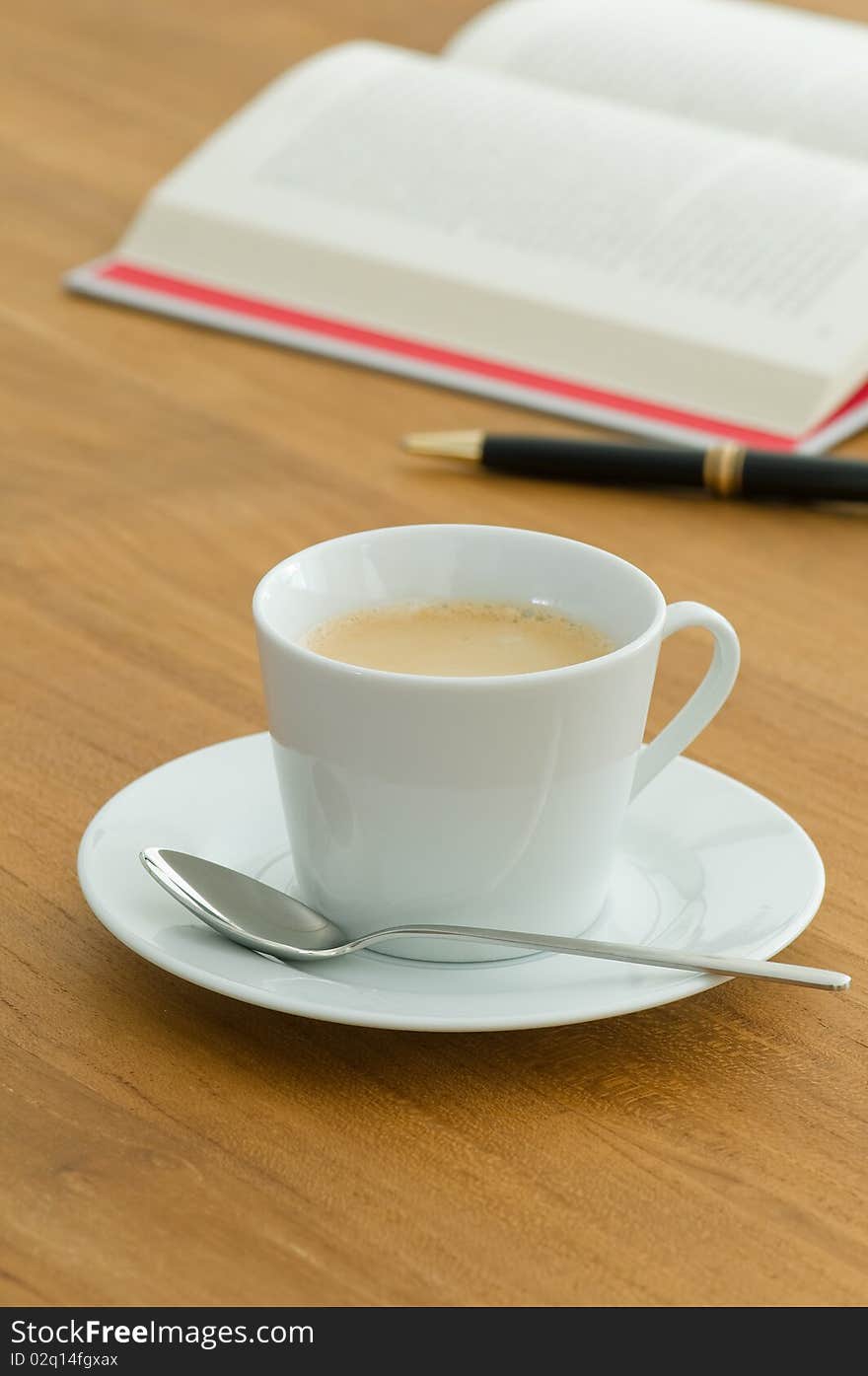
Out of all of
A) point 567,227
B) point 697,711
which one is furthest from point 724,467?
point 697,711

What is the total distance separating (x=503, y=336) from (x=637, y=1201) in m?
0.67

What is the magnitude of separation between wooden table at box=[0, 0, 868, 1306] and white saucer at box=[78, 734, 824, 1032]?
0.02 metres

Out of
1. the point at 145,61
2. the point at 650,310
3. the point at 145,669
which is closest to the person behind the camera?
the point at 145,669

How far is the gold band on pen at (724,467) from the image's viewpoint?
862 mm

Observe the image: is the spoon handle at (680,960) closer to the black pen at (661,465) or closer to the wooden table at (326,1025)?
the wooden table at (326,1025)

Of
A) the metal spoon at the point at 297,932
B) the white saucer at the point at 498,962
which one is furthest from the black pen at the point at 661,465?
the metal spoon at the point at 297,932

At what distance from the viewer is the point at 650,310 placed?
959 millimetres

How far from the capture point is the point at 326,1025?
461mm

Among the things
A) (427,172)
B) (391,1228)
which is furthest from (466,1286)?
(427,172)

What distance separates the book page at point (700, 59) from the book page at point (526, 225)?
0.22ft

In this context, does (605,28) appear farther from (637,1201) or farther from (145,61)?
(637,1201)

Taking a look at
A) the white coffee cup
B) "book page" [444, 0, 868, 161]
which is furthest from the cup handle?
"book page" [444, 0, 868, 161]
